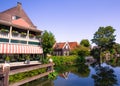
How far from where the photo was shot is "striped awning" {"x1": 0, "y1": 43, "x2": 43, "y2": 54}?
26922 millimetres

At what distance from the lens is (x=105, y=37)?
90625mm

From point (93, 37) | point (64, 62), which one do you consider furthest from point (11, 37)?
point (93, 37)

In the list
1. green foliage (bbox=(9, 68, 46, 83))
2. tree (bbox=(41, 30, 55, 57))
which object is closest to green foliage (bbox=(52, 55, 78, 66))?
tree (bbox=(41, 30, 55, 57))

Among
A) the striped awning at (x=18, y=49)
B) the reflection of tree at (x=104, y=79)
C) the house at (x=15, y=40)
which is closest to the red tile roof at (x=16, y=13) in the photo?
the house at (x=15, y=40)

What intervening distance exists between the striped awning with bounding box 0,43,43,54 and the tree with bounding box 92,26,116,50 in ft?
192

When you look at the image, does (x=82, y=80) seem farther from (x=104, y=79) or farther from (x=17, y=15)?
(x=17, y=15)

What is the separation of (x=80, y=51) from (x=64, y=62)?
41.6 feet

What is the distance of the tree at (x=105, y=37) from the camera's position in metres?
89.1

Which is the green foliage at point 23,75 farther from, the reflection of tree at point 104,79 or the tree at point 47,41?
the tree at point 47,41

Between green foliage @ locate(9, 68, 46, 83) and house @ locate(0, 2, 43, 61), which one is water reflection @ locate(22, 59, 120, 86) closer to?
green foliage @ locate(9, 68, 46, 83)

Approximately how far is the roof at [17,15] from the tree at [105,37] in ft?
176

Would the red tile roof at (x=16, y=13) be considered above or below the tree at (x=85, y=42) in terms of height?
above

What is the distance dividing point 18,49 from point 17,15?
13.3 meters

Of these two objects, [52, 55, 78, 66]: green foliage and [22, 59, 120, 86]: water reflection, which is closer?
[22, 59, 120, 86]: water reflection
